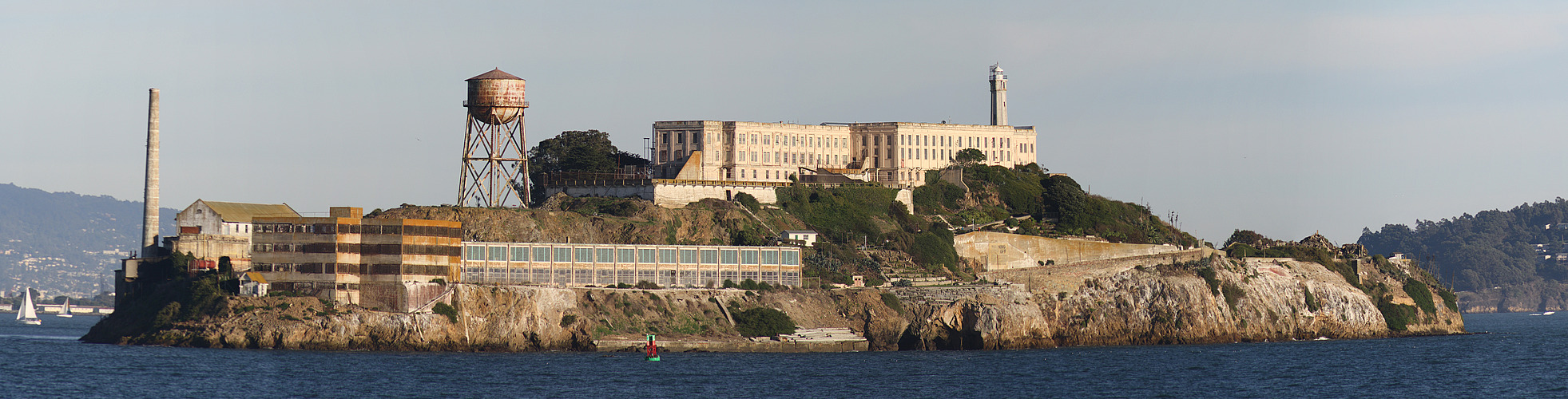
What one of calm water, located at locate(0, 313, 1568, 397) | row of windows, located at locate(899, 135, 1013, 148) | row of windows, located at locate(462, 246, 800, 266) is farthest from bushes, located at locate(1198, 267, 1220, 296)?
row of windows, located at locate(462, 246, 800, 266)

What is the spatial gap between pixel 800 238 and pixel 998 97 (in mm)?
43006

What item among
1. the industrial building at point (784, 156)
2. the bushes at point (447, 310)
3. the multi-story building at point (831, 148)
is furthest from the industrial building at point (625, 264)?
the multi-story building at point (831, 148)

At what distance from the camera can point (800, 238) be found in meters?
118

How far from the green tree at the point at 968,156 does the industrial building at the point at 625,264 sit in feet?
116

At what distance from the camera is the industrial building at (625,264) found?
335 ft

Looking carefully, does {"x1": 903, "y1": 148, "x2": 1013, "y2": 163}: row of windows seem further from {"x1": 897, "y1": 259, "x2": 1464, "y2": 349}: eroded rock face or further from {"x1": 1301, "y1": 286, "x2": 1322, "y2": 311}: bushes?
{"x1": 1301, "y1": 286, "x2": 1322, "y2": 311}: bushes

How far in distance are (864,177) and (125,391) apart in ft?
250

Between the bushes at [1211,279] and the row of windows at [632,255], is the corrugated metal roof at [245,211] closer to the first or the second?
the row of windows at [632,255]

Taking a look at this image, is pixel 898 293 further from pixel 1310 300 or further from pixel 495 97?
pixel 1310 300

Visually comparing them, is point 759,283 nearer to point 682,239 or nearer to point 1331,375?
point 682,239

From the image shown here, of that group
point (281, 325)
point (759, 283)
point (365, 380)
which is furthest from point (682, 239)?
point (365, 380)

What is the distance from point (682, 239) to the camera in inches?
4569

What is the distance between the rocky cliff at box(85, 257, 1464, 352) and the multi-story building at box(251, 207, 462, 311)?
62.4 inches

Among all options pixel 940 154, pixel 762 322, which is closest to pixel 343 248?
pixel 762 322
